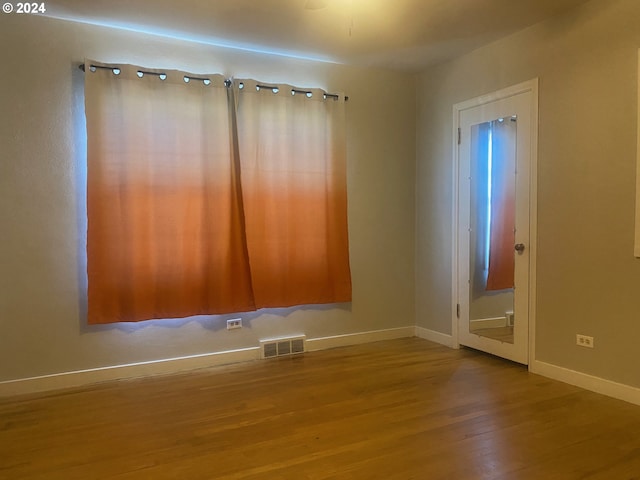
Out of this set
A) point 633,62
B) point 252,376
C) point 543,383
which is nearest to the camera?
point 633,62

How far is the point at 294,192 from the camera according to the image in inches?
161

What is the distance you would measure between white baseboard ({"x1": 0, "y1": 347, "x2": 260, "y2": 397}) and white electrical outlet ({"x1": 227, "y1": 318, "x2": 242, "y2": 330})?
0.67 feet

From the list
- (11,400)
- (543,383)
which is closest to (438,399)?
(543,383)

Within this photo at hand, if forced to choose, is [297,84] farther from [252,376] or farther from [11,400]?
[11,400]

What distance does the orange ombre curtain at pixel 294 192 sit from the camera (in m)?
3.90

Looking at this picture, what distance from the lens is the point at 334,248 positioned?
169 inches

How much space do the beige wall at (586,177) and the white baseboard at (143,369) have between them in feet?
6.09

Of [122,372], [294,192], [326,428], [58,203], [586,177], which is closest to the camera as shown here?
[326,428]

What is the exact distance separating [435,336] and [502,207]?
4.83ft

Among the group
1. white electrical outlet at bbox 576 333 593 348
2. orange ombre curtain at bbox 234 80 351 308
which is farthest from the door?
orange ombre curtain at bbox 234 80 351 308

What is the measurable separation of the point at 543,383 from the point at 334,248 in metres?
1.99

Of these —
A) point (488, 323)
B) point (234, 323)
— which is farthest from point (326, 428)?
point (488, 323)

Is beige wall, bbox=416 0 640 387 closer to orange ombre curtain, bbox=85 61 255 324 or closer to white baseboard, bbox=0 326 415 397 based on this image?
white baseboard, bbox=0 326 415 397

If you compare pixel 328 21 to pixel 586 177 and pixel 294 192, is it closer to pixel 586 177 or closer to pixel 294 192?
pixel 294 192
